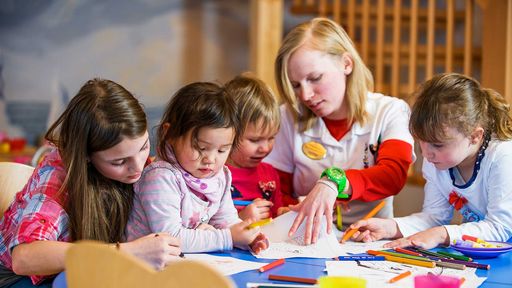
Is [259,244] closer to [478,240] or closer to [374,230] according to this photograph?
[374,230]

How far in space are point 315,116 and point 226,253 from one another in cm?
71

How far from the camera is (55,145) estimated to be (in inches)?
61.5

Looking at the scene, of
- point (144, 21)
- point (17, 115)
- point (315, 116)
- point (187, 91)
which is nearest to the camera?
point (187, 91)

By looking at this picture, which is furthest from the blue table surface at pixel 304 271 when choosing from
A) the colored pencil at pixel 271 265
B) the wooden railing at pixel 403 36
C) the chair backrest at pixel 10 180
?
the wooden railing at pixel 403 36

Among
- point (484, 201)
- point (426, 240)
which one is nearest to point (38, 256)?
point (426, 240)

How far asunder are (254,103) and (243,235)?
0.48 meters

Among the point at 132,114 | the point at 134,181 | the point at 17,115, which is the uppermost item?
the point at 132,114

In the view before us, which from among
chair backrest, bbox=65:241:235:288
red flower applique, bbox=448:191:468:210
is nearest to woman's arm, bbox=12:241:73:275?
chair backrest, bbox=65:241:235:288

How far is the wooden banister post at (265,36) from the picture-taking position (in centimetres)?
418

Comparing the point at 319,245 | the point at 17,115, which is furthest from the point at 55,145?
the point at 17,115

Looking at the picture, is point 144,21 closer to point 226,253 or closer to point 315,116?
point 315,116

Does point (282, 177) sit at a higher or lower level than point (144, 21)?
lower

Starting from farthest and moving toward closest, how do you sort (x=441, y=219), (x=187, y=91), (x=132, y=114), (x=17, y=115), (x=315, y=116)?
(x=17, y=115), (x=315, y=116), (x=441, y=219), (x=187, y=91), (x=132, y=114)

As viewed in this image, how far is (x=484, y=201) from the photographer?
69.1 inches
